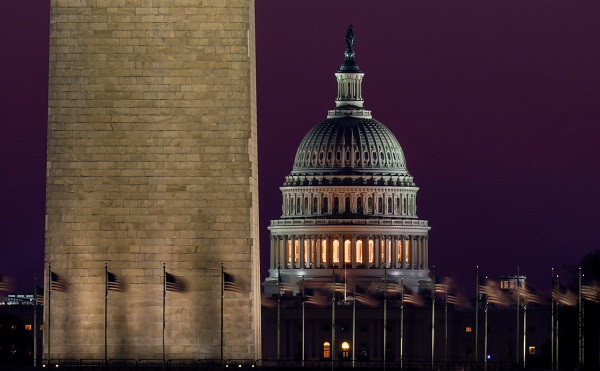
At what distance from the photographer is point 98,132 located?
11631 centimetres

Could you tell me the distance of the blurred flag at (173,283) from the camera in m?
115

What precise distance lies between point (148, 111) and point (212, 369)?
35.0ft

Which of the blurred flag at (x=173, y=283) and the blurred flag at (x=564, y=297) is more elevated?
the blurred flag at (x=173, y=283)

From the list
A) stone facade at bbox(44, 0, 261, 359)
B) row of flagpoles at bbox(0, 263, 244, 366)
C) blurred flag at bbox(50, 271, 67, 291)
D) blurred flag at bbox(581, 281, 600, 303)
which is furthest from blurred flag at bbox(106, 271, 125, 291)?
blurred flag at bbox(581, 281, 600, 303)

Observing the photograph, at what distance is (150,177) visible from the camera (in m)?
116

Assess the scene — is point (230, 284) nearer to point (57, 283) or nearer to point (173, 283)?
point (173, 283)

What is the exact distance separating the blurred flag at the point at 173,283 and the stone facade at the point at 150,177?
282 mm

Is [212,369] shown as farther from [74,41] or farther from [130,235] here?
[74,41]

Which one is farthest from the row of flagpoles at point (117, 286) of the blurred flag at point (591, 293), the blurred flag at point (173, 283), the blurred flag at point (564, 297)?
the blurred flag at point (591, 293)

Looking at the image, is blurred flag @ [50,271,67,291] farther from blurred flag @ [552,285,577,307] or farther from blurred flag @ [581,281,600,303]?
blurred flag @ [581,281,600,303]

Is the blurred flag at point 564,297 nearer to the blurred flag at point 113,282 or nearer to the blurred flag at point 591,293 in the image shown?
the blurred flag at point 591,293

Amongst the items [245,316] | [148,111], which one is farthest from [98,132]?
[245,316]

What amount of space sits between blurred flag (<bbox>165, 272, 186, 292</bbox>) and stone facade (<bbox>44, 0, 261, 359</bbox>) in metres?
0.28

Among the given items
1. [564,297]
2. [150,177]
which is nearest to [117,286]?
[150,177]
